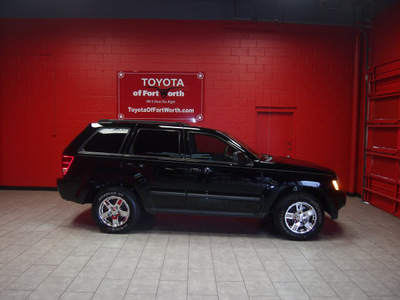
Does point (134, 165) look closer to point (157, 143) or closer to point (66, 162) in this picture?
point (157, 143)

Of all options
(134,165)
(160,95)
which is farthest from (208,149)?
(160,95)

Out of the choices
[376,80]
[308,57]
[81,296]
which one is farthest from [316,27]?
[81,296]

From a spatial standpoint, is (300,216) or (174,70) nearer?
(300,216)

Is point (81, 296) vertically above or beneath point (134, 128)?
beneath

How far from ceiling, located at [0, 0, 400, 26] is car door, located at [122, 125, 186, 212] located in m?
4.41

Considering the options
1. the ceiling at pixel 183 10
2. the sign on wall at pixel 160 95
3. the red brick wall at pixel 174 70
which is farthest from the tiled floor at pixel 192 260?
the ceiling at pixel 183 10

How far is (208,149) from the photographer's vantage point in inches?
213

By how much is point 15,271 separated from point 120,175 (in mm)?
1949

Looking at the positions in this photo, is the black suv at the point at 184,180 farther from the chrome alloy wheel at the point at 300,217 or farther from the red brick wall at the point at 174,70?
the red brick wall at the point at 174,70

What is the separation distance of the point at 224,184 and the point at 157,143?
1.30m

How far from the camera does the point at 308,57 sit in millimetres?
A: 8258

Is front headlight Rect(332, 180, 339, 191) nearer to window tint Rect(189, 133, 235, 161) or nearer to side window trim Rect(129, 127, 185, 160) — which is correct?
window tint Rect(189, 133, 235, 161)

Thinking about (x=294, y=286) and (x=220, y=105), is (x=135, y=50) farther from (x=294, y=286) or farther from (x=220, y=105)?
(x=294, y=286)

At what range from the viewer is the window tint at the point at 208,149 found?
5234 millimetres
